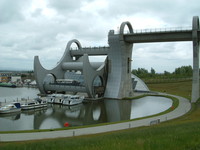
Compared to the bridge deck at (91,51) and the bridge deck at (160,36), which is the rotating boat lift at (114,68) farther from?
the bridge deck at (91,51)

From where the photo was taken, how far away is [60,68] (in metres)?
52.0

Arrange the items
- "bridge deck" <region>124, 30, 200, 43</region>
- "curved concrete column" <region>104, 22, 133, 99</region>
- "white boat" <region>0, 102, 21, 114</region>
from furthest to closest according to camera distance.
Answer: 1. "curved concrete column" <region>104, 22, 133, 99</region>
2. "bridge deck" <region>124, 30, 200, 43</region>
3. "white boat" <region>0, 102, 21, 114</region>

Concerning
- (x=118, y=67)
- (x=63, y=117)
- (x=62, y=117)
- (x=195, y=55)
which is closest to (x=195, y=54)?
A: (x=195, y=55)

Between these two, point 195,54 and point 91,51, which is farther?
point 91,51

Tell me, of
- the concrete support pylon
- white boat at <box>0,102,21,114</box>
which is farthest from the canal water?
the concrete support pylon

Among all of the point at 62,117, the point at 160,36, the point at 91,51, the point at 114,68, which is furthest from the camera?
the point at 91,51

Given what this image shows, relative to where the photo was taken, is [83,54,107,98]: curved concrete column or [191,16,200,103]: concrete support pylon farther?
[83,54,107,98]: curved concrete column

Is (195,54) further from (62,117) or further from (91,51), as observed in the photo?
(62,117)

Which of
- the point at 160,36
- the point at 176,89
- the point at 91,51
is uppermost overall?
the point at 160,36

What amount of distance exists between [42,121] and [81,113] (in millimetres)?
6497

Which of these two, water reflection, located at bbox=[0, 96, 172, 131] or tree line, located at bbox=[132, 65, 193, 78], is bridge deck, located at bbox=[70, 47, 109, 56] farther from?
tree line, located at bbox=[132, 65, 193, 78]

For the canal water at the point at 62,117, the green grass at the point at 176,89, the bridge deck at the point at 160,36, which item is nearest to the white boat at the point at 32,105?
the canal water at the point at 62,117

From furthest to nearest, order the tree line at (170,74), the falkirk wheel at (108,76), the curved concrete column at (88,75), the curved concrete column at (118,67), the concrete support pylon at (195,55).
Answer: the tree line at (170,74), the curved concrete column at (118,67), the falkirk wheel at (108,76), the curved concrete column at (88,75), the concrete support pylon at (195,55)

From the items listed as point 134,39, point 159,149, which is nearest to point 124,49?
point 134,39
